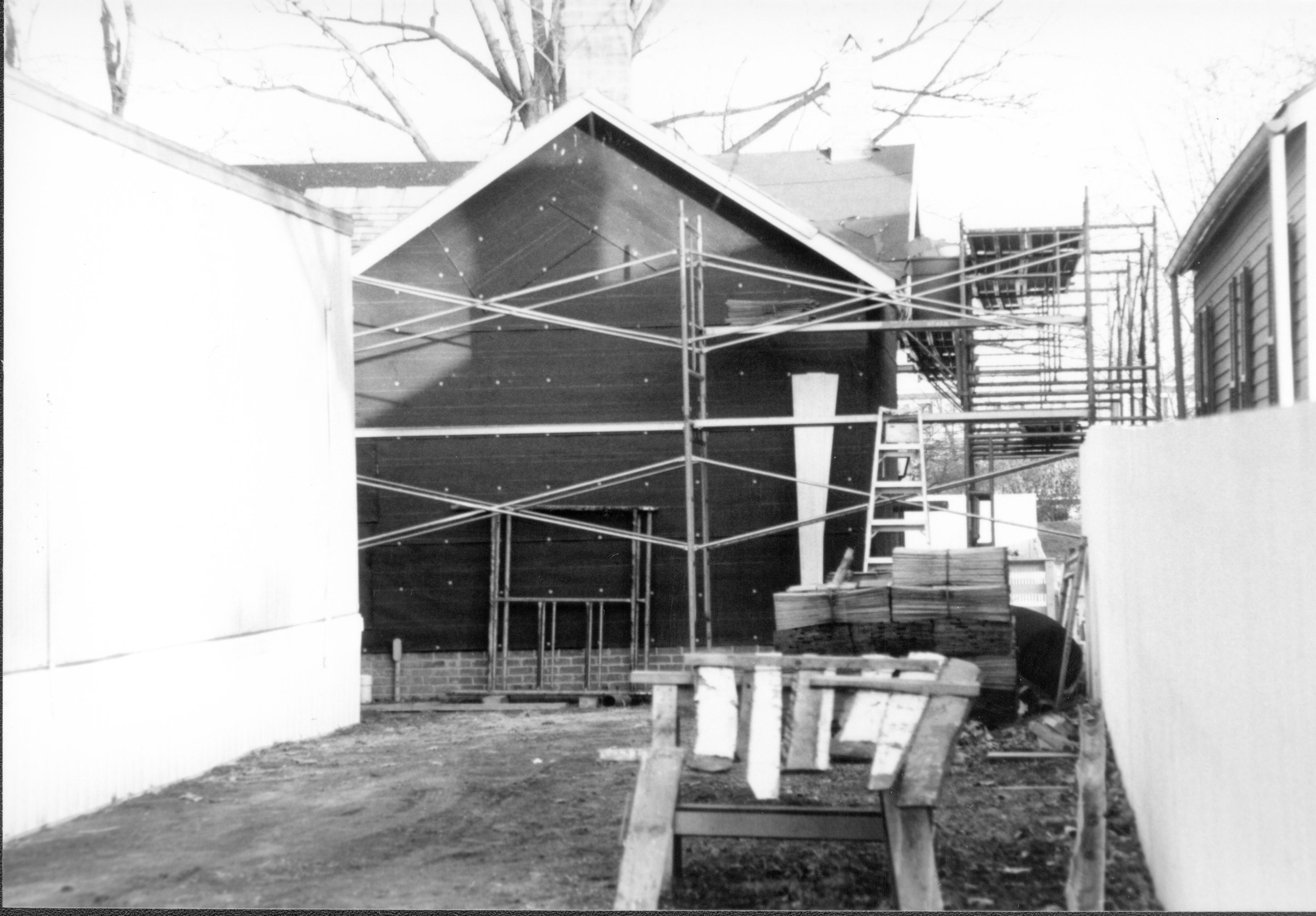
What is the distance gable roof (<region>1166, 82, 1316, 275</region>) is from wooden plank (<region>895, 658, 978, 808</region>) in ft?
16.5

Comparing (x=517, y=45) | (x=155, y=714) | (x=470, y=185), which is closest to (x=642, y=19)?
(x=517, y=45)

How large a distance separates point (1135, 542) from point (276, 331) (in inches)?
226

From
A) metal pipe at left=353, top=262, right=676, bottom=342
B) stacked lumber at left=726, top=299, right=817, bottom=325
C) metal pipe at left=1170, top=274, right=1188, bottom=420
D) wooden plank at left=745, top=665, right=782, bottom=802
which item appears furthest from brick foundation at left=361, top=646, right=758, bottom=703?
wooden plank at left=745, top=665, right=782, bottom=802

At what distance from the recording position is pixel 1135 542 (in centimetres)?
654

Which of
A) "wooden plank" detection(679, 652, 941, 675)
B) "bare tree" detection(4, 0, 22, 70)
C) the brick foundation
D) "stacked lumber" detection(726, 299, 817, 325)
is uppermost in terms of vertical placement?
"bare tree" detection(4, 0, 22, 70)

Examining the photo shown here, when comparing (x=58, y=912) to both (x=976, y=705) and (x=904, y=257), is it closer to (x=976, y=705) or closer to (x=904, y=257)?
(x=976, y=705)

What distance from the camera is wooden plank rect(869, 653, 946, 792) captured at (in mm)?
4590

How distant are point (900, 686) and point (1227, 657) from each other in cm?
138

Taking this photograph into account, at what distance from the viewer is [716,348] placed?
13406 mm

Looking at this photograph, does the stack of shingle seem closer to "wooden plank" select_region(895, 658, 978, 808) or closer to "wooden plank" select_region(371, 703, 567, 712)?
"wooden plank" select_region(895, 658, 978, 808)

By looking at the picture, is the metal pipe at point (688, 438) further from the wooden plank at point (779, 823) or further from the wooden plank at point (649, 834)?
the wooden plank at point (649, 834)

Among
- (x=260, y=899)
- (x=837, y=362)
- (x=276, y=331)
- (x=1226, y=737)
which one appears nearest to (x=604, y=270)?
(x=837, y=362)

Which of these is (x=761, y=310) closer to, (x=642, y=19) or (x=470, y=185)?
(x=470, y=185)

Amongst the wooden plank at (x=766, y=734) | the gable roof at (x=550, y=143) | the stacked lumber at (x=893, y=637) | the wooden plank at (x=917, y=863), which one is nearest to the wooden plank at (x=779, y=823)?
the wooden plank at (x=766, y=734)
